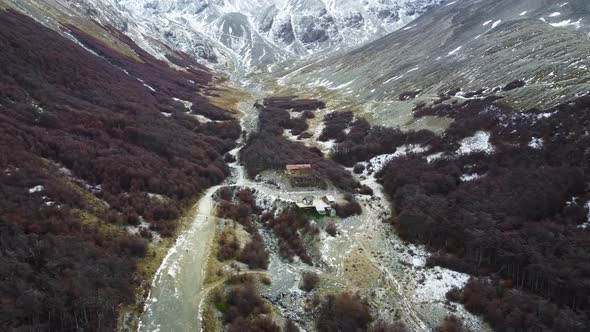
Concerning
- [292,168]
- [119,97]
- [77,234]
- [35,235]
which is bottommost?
[292,168]

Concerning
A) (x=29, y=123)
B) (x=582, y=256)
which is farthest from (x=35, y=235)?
(x=582, y=256)

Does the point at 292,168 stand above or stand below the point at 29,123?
below

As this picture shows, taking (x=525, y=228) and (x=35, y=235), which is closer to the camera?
(x=35, y=235)

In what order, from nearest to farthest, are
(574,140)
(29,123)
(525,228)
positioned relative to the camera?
(525,228)
(574,140)
(29,123)

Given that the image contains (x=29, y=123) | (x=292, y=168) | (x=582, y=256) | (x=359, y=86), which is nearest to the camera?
(x=582, y=256)

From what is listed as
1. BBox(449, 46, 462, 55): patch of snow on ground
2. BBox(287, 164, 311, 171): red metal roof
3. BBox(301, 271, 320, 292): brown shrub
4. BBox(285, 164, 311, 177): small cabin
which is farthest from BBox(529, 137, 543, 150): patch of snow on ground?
BBox(449, 46, 462, 55): patch of snow on ground

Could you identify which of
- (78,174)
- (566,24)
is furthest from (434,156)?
(566,24)

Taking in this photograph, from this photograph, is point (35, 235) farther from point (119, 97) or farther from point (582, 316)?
point (119, 97)
